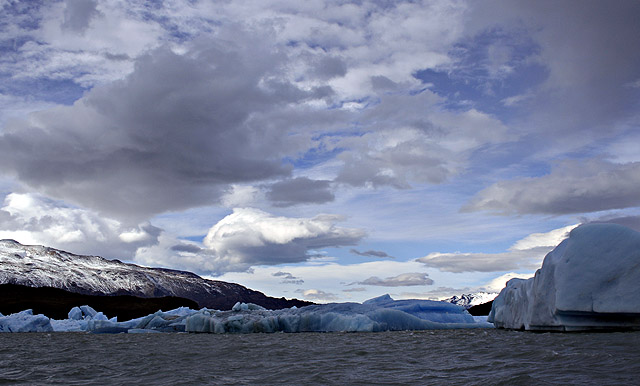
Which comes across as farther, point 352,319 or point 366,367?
point 352,319

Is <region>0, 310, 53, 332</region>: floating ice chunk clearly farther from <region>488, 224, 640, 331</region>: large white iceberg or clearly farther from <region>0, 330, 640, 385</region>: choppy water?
<region>488, 224, 640, 331</region>: large white iceberg

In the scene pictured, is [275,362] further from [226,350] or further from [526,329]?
[526,329]

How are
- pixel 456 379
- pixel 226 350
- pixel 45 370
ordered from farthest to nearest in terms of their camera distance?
pixel 226 350
pixel 45 370
pixel 456 379

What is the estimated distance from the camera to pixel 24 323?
143 ft

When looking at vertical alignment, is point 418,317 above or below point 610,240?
below

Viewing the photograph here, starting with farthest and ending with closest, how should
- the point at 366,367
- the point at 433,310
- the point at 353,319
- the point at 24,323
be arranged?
1. the point at 24,323
2. the point at 433,310
3. the point at 353,319
4. the point at 366,367

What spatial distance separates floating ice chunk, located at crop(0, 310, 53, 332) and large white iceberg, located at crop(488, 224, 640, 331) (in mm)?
39768

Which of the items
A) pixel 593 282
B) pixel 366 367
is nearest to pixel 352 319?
pixel 593 282

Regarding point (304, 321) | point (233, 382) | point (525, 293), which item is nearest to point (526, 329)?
point (525, 293)

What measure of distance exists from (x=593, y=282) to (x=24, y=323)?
4395 centimetres

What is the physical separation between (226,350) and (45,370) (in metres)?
5.16

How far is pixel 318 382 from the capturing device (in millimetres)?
8422

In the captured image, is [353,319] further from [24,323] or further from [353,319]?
[24,323]

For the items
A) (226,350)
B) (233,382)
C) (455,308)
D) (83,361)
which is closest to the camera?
(233,382)
